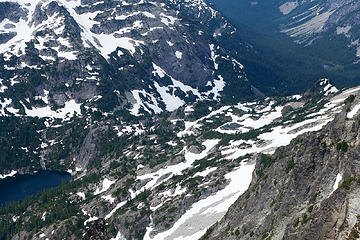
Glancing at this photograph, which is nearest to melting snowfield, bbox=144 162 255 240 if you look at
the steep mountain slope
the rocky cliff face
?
the steep mountain slope

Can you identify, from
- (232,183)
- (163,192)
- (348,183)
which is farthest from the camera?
(163,192)

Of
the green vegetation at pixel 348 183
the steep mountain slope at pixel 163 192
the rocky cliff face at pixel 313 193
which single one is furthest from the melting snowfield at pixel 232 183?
the green vegetation at pixel 348 183

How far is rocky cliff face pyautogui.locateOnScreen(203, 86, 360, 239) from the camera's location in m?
40.6

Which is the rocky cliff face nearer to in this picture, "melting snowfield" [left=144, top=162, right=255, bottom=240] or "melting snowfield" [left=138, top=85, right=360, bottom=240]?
"melting snowfield" [left=144, top=162, right=255, bottom=240]

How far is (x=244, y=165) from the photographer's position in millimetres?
125688

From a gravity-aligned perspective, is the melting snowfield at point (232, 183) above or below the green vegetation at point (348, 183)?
below

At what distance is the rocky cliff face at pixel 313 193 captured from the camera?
133 ft

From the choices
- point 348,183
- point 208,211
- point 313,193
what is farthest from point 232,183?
point 348,183

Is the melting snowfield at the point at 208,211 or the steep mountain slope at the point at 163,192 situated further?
the steep mountain slope at the point at 163,192

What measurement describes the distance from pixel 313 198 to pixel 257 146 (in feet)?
294

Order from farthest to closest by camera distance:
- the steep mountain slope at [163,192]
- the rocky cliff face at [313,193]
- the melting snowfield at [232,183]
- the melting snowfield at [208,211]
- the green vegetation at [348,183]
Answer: the steep mountain slope at [163,192], the melting snowfield at [232,183], the melting snowfield at [208,211], the green vegetation at [348,183], the rocky cliff face at [313,193]

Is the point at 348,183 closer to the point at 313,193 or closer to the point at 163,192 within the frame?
the point at 313,193

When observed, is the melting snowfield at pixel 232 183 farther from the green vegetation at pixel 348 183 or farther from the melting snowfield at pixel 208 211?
the green vegetation at pixel 348 183

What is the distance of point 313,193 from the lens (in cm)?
5150
